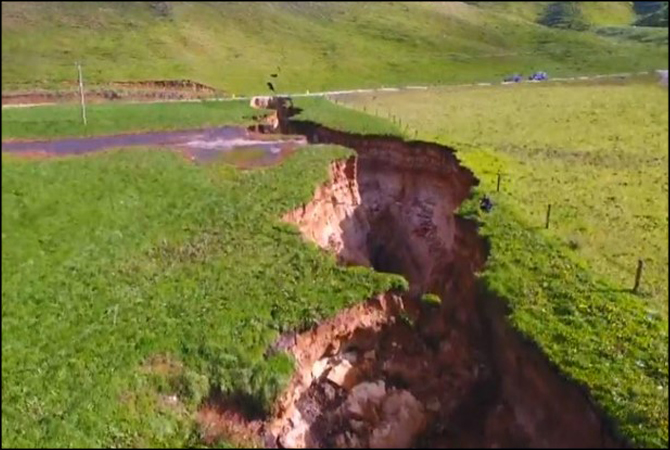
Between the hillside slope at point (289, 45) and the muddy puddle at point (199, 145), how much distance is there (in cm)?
441

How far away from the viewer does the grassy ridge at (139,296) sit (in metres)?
18.7

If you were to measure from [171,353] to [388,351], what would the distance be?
330 inches

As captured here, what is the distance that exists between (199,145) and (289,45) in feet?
78.6

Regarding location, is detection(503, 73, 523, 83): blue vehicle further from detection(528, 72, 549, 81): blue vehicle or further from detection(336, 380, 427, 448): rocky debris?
detection(336, 380, 427, 448): rocky debris

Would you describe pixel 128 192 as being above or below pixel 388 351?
above

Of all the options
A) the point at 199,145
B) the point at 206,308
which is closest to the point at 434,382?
the point at 206,308

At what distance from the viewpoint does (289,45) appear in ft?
231

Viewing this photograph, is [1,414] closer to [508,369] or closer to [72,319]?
[72,319]

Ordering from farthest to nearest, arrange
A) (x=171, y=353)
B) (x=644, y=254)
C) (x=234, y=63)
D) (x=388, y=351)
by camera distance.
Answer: (x=234, y=63) → (x=644, y=254) → (x=388, y=351) → (x=171, y=353)

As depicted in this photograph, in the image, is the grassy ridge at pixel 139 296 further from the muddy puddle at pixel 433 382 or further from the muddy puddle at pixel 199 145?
the muddy puddle at pixel 199 145

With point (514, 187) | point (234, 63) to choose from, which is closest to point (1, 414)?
point (514, 187)

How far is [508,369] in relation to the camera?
2367cm

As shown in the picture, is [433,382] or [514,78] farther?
[514,78]

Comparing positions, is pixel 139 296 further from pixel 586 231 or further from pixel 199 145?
pixel 199 145
